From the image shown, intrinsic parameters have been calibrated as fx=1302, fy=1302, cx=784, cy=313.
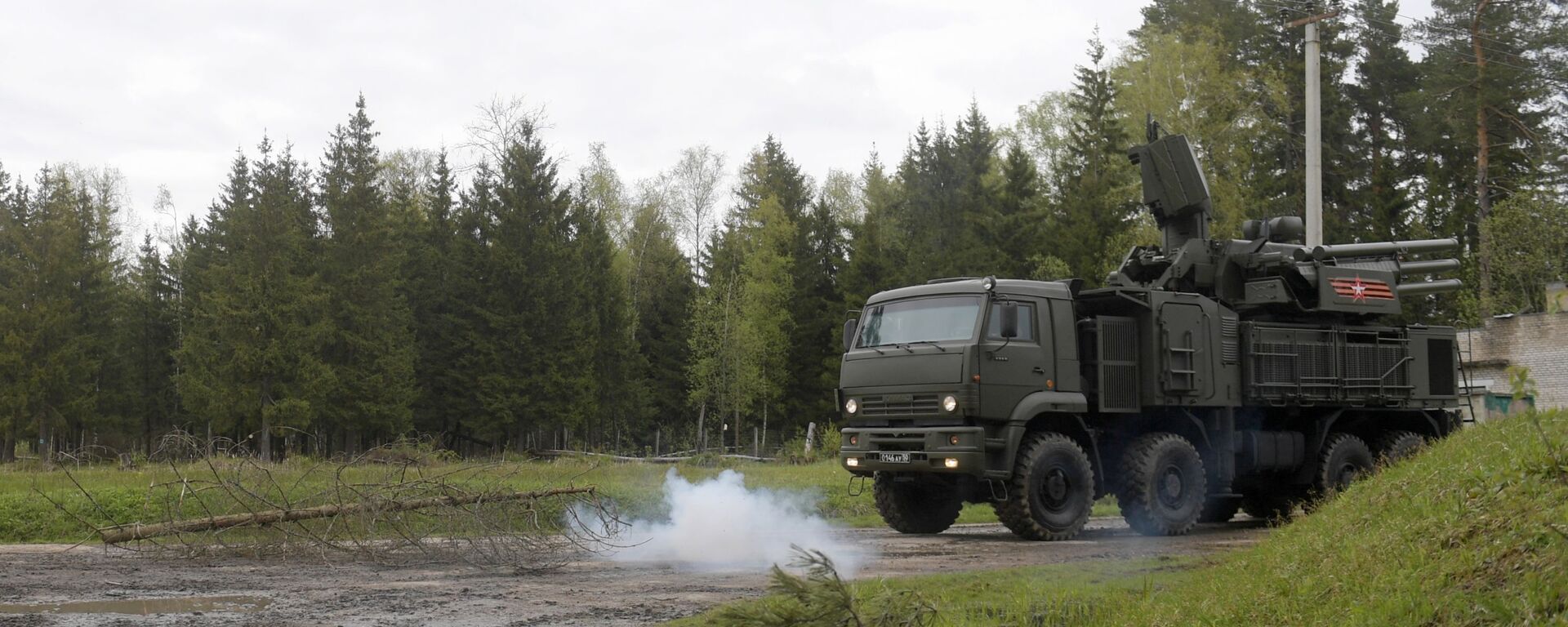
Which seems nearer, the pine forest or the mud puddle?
the mud puddle

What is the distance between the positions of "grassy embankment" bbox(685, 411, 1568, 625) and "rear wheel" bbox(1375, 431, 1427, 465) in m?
7.67

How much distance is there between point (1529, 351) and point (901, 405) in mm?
25837

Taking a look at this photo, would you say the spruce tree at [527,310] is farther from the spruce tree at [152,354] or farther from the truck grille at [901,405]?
the truck grille at [901,405]

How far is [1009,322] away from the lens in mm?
13828

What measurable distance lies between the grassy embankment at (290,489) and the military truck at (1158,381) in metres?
3.37

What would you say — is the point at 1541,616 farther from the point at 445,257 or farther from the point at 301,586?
the point at 445,257

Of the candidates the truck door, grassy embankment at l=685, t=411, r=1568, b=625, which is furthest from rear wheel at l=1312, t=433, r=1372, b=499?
grassy embankment at l=685, t=411, r=1568, b=625

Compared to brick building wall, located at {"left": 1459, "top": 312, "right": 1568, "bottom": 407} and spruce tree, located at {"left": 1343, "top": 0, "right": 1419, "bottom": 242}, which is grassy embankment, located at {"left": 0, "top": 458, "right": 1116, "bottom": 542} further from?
spruce tree, located at {"left": 1343, "top": 0, "right": 1419, "bottom": 242}

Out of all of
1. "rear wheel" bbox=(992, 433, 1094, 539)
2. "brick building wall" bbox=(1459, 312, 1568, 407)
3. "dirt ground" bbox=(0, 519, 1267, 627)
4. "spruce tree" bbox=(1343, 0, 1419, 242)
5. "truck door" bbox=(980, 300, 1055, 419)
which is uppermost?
"spruce tree" bbox=(1343, 0, 1419, 242)

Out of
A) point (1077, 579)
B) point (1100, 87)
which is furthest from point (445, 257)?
point (1077, 579)

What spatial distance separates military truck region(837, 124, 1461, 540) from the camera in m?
14.0

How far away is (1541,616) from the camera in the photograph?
16.9ft

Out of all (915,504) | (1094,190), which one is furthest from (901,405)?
(1094,190)

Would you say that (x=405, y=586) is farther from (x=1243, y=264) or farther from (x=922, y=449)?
(x=1243, y=264)
